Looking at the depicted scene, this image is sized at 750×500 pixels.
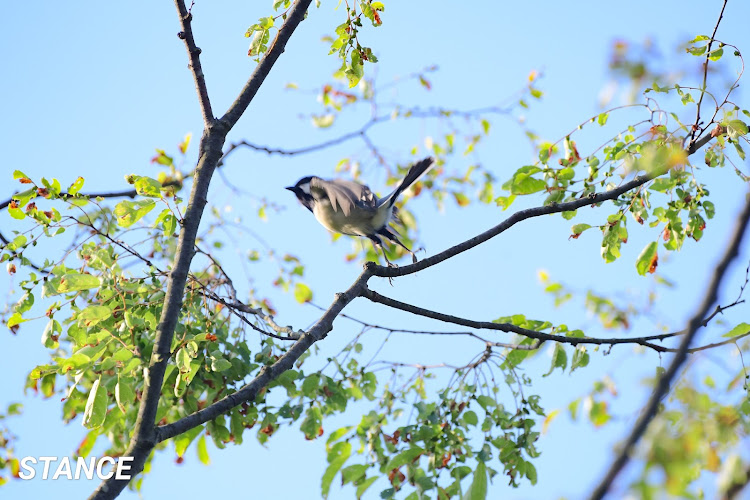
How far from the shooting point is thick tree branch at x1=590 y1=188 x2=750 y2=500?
0.85 meters

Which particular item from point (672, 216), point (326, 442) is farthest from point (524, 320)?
point (326, 442)

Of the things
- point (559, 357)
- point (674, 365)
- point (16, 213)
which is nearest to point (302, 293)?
point (559, 357)

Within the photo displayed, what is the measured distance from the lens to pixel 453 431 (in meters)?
3.52

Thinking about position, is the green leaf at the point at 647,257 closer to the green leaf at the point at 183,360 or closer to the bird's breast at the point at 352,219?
the bird's breast at the point at 352,219

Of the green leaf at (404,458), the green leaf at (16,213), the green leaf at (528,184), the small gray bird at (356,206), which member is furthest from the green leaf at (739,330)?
the green leaf at (16,213)

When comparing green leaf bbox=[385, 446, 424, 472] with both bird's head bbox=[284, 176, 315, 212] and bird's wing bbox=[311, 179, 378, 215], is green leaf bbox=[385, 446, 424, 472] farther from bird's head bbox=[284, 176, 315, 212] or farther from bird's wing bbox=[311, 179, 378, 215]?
bird's head bbox=[284, 176, 315, 212]

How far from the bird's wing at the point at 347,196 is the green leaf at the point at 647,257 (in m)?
1.83

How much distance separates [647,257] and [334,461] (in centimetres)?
189

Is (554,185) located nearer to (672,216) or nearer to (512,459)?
(672,216)

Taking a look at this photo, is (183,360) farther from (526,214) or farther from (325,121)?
(325,121)

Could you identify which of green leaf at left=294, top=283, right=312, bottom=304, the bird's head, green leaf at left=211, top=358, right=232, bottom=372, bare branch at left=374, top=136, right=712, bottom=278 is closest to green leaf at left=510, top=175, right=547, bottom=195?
bare branch at left=374, top=136, right=712, bottom=278

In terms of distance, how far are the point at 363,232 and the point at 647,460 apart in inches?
159

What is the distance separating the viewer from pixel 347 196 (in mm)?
4645

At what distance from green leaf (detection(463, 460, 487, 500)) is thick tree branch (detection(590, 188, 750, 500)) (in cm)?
235
